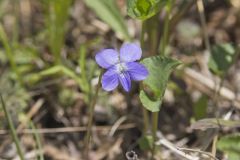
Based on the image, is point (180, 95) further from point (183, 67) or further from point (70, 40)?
point (70, 40)

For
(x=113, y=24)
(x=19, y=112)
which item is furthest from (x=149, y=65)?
(x=19, y=112)

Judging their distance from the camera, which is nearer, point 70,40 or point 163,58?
point 163,58

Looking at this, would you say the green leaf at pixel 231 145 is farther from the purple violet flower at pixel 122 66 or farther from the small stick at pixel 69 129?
the small stick at pixel 69 129

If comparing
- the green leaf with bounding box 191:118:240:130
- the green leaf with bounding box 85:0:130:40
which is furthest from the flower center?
the green leaf with bounding box 85:0:130:40

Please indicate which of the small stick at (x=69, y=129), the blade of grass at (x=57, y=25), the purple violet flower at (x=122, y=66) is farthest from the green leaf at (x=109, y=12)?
the purple violet flower at (x=122, y=66)

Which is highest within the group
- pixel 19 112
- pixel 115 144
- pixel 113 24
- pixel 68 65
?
pixel 113 24

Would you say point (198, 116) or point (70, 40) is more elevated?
point (70, 40)
